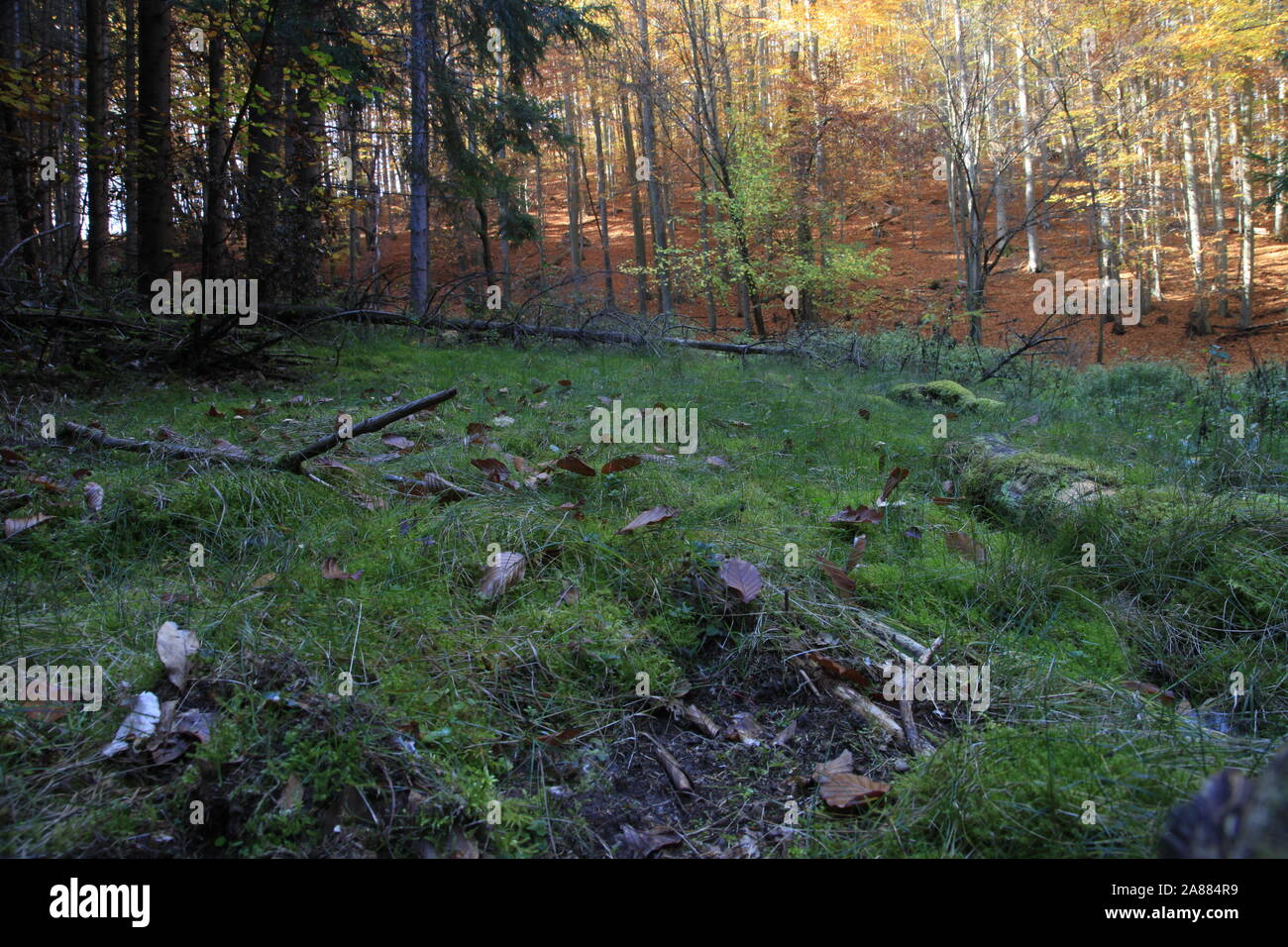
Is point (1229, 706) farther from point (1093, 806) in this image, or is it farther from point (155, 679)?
point (155, 679)

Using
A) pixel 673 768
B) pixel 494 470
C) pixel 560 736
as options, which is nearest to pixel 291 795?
pixel 560 736

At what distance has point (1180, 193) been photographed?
2314 centimetres

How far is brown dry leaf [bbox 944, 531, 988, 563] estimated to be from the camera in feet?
10.5

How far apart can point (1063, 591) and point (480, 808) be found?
2554 mm

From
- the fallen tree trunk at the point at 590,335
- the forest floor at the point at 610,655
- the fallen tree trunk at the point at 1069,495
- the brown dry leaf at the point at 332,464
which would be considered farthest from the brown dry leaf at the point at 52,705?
the fallen tree trunk at the point at 590,335

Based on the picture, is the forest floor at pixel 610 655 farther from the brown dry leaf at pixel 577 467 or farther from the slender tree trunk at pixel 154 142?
the slender tree trunk at pixel 154 142

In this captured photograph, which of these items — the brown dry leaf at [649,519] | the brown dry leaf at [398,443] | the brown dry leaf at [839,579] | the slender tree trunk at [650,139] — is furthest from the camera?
the slender tree trunk at [650,139]

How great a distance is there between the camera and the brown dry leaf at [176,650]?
189 centimetres

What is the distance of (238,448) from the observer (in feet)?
13.2

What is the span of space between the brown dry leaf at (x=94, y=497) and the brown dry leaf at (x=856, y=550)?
3.34 metres

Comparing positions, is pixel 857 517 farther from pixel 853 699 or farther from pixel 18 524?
pixel 18 524

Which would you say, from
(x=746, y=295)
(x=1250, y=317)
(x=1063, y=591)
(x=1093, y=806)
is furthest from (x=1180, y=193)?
(x=1093, y=806)

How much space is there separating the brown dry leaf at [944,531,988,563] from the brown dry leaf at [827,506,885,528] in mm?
338

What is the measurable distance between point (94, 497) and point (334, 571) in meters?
1.49
